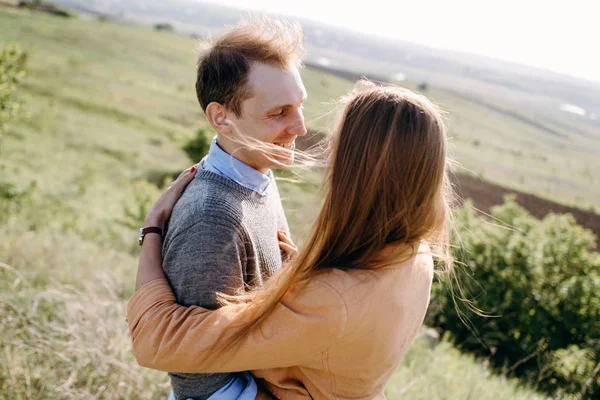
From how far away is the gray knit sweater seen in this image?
1661 millimetres

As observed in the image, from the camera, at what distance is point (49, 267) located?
17.4 feet

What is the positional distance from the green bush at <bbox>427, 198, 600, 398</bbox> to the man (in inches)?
A: 238

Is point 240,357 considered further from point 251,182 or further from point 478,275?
point 478,275

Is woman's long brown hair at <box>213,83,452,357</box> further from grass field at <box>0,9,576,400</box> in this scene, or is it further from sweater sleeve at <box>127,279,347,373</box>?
grass field at <box>0,9,576,400</box>

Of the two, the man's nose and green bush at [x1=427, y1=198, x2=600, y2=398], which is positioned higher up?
the man's nose

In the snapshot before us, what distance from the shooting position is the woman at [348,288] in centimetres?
148

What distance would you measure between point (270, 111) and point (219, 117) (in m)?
0.22

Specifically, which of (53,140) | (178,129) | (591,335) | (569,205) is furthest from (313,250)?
(569,205)

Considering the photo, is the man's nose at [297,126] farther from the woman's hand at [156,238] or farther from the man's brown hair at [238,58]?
the woman's hand at [156,238]

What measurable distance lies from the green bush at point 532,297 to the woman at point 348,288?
20.0ft

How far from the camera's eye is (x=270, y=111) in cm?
189

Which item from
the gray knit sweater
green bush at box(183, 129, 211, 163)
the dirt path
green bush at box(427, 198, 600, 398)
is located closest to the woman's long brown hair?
the gray knit sweater

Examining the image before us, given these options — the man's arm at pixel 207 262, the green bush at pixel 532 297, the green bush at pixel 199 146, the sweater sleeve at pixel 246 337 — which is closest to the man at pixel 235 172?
the man's arm at pixel 207 262

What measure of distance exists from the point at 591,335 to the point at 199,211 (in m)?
7.79
